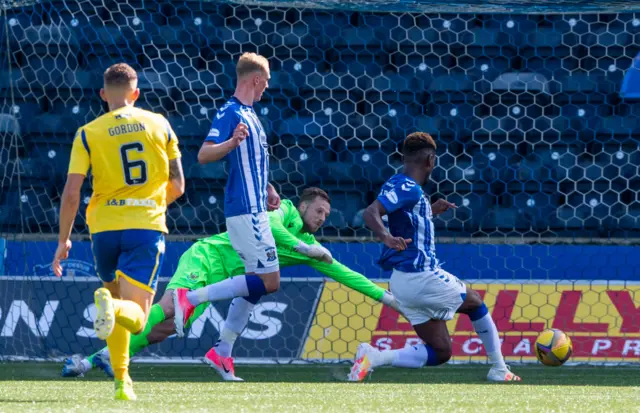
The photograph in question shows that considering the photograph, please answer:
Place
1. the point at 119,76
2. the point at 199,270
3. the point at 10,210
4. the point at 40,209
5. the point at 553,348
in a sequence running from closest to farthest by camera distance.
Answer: the point at 119,76
the point at 553,348
the point at 199,270
the point at 10,210
the point at 40,209

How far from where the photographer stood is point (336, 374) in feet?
19.6

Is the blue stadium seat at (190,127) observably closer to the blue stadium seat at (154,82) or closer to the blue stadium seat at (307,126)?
the blue stadium seat at (154,82)

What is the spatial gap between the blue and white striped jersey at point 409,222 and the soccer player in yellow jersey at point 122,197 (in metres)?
1.47

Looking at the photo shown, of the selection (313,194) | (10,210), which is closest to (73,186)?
(313,194)

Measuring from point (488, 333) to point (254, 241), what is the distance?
1381mm

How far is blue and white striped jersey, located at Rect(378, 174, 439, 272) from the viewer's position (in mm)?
5340

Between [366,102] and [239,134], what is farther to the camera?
[366,102]

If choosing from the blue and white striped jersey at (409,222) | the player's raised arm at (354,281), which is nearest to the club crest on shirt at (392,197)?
the blue and white striped jersey at (409,222)

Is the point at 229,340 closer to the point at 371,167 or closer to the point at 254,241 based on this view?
the point at 254,241

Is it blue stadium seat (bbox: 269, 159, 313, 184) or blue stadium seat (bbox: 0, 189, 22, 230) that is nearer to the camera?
blue stadium seat (bbox: 0, 189, 22, 230)

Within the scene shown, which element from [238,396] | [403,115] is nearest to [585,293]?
[403,115]

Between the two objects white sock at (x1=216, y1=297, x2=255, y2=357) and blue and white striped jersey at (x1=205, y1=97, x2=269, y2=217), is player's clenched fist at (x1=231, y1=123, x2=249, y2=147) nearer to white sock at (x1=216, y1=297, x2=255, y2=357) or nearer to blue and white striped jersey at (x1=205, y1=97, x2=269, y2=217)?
blue and white striped jersey at (x1=205, y1=97, x2=269, y2=217)

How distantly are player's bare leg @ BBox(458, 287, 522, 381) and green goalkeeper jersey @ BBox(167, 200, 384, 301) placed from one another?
71 centimetres

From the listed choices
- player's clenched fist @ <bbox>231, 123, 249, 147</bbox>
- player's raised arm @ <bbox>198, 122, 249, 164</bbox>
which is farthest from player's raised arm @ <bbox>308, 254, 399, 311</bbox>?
player's clenched fist @ <bbox>231, 123, 249, 147</bbox>
